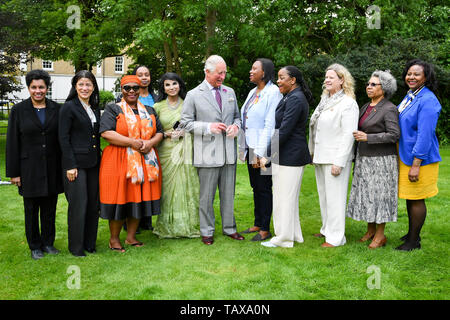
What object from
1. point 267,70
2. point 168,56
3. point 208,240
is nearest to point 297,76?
point 267,70

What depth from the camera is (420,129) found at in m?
4.49

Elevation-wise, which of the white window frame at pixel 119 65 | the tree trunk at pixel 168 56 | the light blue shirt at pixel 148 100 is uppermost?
the white window frame at pixel 119 65

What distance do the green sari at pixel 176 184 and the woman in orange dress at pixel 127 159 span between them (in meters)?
0.35

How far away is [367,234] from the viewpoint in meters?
5.26

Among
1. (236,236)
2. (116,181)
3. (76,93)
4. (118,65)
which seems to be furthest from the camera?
(118,65)

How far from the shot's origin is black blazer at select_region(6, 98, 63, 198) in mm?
4477

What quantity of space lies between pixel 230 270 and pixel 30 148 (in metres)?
2.49

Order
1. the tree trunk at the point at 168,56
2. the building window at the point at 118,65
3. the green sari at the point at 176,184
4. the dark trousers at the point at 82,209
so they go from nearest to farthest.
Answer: the dark trousers at the point at 82,209 → the green sari at the point at 176,184 → the tree trunk at the point at 168,56 → the building window at the point at 118,65

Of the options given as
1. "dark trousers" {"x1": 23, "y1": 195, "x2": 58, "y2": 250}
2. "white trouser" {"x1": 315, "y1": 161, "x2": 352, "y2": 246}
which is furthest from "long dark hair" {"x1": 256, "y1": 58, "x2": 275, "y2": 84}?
"dark trousers" {"x1": 23, "y1": 195, "x2": 58, "y2": 250}

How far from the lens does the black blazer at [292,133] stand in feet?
15.5

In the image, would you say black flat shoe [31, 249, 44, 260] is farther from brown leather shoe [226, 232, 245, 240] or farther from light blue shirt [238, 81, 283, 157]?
light blue shirt [238, 81, 283, 157]

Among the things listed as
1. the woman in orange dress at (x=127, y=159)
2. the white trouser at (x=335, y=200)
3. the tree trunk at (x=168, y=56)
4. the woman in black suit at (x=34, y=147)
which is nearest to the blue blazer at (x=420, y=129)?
the white trouser at (x=335, y=200)

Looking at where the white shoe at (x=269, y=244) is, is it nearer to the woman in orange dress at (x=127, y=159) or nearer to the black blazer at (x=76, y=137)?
the woman in orange dress at (x=127, y=159)

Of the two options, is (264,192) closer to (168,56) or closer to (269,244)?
(269,244)
